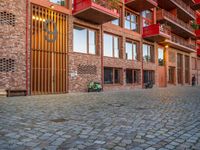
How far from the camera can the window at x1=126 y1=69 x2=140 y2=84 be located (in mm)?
23150

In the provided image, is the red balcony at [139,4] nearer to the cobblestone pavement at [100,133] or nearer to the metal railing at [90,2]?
the metal railing at [90,2]

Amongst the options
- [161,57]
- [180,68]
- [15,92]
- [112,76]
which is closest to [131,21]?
[112,76]

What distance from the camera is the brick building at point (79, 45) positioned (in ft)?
46.8

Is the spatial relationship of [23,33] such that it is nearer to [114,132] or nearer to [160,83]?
[114,132]

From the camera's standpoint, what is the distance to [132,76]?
2367 cm

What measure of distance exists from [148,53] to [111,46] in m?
6.94

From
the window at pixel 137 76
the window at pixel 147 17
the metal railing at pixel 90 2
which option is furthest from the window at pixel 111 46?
the window at pixel 147 17

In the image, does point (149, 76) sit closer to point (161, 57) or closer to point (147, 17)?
point (161, 57)

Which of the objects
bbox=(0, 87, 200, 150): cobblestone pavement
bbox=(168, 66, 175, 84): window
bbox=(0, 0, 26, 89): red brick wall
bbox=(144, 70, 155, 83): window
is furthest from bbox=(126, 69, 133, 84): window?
bbox=(0, 87, 200, 150): cobblestone pavement

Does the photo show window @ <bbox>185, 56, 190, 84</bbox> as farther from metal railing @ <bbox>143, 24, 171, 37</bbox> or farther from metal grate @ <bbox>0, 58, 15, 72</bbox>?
metal grate @ <bbox>0, 58, 15, 72</bbox>

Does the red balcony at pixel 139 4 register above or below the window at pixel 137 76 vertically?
above

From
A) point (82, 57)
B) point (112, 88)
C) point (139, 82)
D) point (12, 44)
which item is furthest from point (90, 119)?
point (139, 82)

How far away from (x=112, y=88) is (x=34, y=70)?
7940mm

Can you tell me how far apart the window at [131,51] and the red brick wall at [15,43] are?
11.6 m
